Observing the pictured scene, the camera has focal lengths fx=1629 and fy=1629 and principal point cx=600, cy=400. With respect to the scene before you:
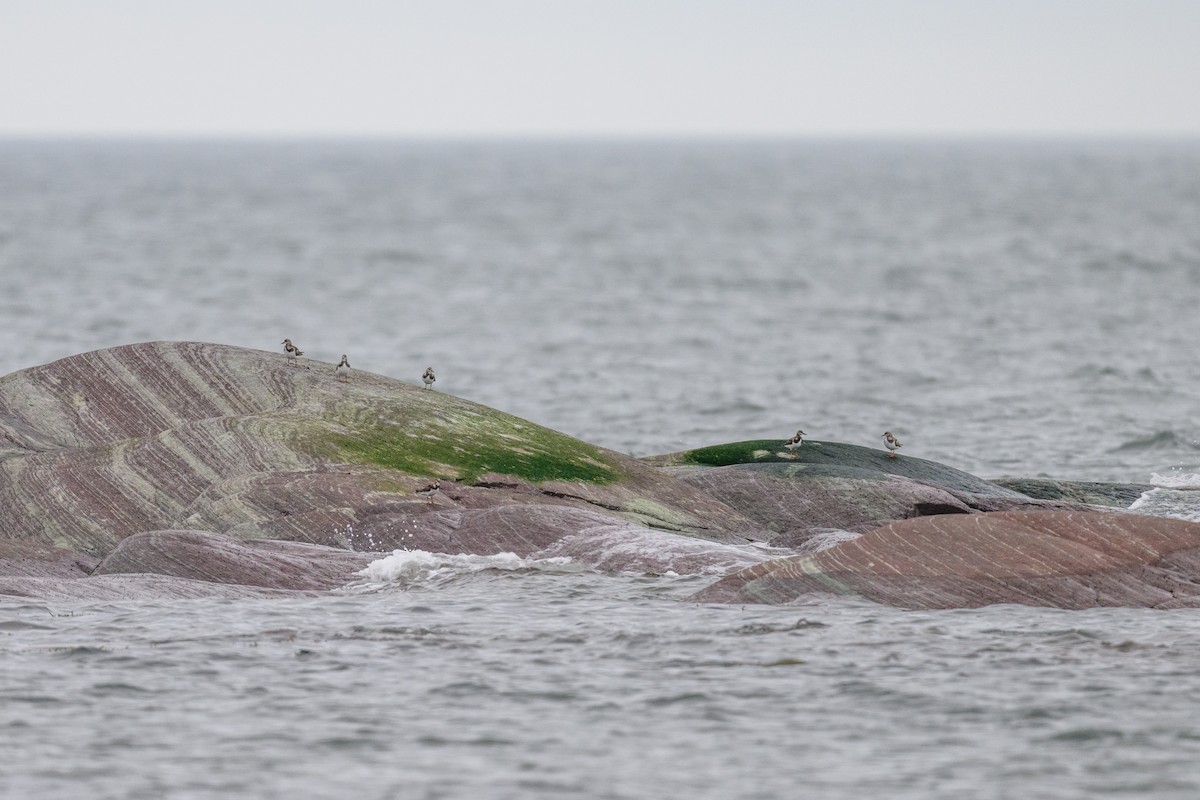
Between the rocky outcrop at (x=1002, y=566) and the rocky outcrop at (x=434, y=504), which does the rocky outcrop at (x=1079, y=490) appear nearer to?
the rocky outcrop at (x=434, y=504)

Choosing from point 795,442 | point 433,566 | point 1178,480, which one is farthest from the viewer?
point 1178,480

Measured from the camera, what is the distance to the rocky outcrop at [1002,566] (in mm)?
16484

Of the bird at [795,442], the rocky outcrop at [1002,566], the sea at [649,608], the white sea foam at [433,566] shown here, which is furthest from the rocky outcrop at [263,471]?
the rocky outcrop at [1002,566]

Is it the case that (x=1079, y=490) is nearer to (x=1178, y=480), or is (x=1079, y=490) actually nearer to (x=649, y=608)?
(x=1178, y=480)

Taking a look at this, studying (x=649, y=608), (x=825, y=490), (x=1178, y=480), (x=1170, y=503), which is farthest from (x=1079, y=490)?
(x=649, y=608)

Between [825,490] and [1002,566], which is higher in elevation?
[1002,566]

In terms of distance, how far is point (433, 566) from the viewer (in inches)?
718

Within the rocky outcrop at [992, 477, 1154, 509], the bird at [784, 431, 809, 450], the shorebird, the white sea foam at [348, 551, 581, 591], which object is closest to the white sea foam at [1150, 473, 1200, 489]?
the rocky outcrop at [992, 477, 1154, 509]

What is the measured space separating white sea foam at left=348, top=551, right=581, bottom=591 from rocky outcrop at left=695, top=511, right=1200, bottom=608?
2.28 metres

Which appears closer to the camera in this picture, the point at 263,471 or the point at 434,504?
the point at 434,504

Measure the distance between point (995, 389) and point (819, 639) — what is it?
82.3 ft

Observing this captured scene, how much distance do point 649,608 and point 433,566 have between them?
9.31ft

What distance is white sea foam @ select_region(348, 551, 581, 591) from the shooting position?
17828 millimetres

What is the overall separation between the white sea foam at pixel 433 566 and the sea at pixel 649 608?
46 millimetres
